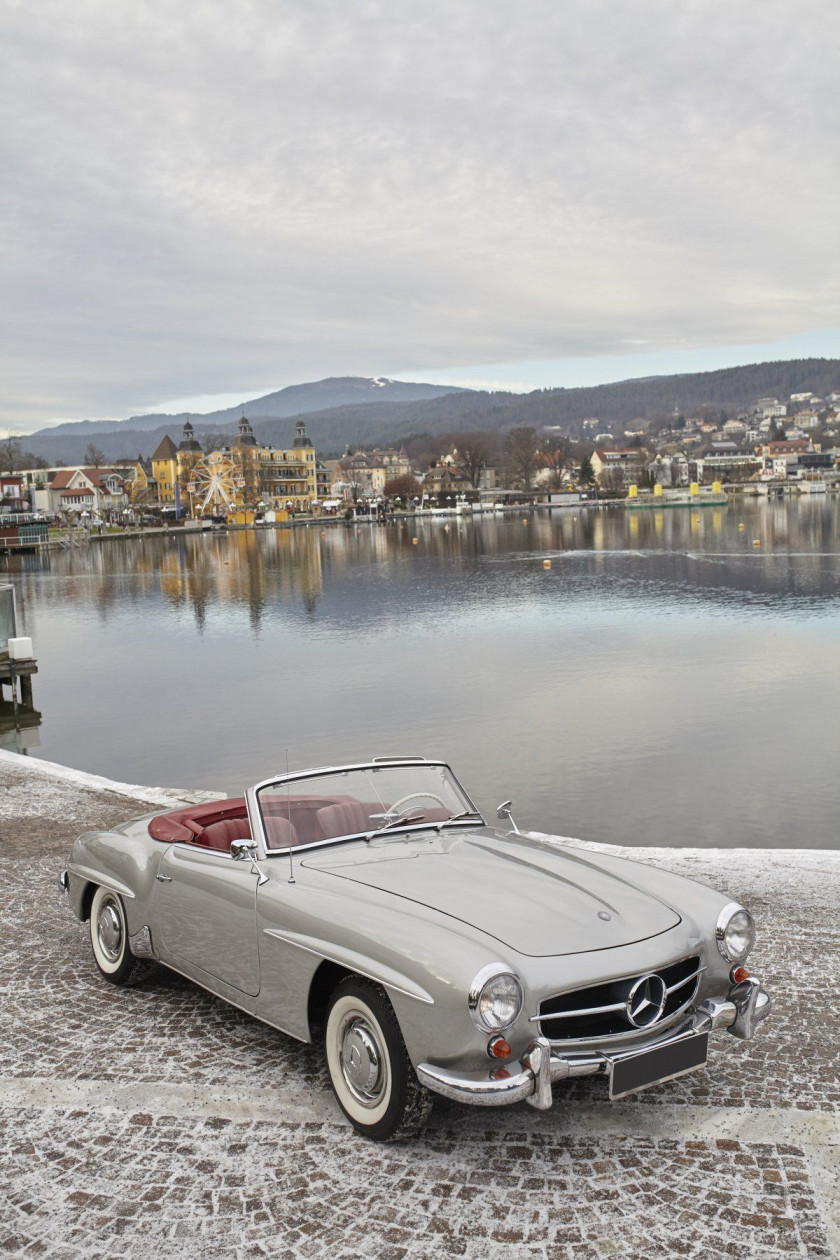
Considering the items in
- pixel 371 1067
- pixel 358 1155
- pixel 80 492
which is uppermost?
pixel 80 492

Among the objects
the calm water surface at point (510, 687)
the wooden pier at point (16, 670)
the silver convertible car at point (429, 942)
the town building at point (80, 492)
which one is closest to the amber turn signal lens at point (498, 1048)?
the silver convertible car at point (429, 942)

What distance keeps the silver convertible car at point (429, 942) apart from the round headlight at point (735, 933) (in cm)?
1

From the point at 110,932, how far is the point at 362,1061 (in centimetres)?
274

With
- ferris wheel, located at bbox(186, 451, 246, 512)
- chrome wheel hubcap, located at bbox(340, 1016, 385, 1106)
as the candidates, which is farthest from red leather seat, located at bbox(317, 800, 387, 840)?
ferris wheel, located at bbox(186, 451, 246, 512)

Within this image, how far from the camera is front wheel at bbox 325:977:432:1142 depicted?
4.56 metres

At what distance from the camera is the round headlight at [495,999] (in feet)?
14.1

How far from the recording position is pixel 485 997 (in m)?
4.32

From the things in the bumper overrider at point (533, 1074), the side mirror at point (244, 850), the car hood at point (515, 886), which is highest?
the side mirror at point (244, 850)

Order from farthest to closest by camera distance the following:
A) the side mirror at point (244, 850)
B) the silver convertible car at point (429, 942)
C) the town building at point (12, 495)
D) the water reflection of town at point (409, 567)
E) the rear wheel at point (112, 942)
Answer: the town building at point (12, 495) < the water reflection of town at point (409, 567) < the rear wheel at point (112, 942) < the side mirror at point (244, 850) < the silver convertible car at point (429, 942)

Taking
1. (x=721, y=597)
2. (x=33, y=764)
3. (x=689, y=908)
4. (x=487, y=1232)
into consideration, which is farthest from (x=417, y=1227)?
(x=721, y=597)

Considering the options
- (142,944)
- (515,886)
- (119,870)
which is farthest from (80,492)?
(515,886)

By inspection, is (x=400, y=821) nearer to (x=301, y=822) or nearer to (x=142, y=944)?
(x=301, y=822)

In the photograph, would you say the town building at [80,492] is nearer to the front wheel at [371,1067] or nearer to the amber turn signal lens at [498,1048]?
the front wheel at [371,1067]

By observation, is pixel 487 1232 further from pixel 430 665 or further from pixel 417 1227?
pixel 430 665
